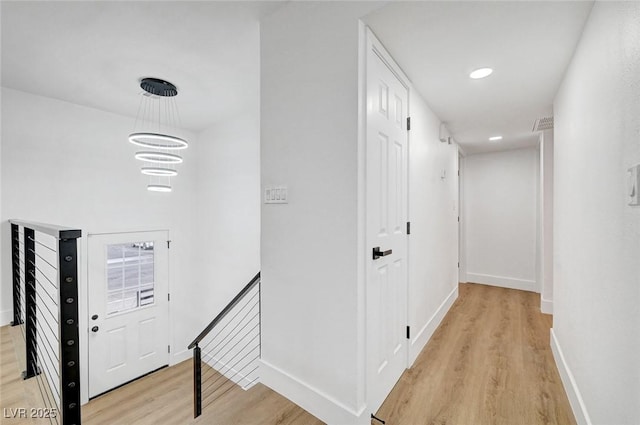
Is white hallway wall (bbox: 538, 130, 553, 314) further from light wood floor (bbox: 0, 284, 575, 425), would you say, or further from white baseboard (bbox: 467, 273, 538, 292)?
A: white baseboard (bbox: 467, 273, 538, 292)

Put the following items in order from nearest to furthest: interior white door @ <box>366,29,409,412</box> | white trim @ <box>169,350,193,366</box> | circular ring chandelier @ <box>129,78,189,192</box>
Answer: interior white door @ <box>366,29,409,412</box>, circular ring chandelier @ <box>129,78,189,192</box>, white trim @ <box>169,350,193,366</box>

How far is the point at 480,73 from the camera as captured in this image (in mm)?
2141

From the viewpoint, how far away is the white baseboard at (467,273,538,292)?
4582 millimetres

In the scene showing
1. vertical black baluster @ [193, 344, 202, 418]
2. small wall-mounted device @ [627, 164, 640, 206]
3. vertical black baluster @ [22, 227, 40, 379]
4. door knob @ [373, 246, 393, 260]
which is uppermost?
small wall-mounted device @ [627, 164, 640, 206]

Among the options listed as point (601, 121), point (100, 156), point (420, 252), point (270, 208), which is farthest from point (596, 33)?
point (100, 156)

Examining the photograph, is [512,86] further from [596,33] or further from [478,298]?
[478,298]

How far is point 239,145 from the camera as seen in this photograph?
383 cm

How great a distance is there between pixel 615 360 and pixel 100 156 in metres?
4.86

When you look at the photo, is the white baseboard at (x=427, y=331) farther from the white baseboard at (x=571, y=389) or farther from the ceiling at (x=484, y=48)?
the ceiling at (x=484, y=48)

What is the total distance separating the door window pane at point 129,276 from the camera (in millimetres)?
3703

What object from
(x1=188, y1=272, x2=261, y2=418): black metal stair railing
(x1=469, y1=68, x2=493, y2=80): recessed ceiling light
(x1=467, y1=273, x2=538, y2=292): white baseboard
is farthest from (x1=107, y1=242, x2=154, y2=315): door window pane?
(x1=467, y1=273, x2=538, y2=292): white baseboard

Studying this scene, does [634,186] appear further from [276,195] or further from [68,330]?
[68,330]

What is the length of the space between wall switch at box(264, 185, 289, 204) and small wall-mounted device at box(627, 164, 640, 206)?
1.56 m

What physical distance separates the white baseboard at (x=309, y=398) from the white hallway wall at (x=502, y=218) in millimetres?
4386
